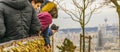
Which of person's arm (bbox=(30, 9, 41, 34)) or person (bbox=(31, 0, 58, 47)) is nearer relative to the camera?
person's arm (bbox=(30, 9, 41, 34))

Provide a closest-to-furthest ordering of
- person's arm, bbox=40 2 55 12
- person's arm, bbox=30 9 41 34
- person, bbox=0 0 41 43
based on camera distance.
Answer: person, bbox=0 0 41 43 → person's arm, bbox=30 9 41 34 → person's arm, bbox=40 2 55 12

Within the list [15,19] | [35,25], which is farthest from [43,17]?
[15,19]

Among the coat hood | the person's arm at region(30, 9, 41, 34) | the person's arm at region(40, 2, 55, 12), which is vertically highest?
the coat hood

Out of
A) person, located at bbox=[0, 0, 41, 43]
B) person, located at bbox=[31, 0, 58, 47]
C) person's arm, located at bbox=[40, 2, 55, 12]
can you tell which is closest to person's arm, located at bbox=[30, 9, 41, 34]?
person, located at bbox=[0, 0, 41, 43]

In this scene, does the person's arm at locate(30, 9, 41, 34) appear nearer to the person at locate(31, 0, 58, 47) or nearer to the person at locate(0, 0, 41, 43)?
the person at locate(0, 0, 41, 43)

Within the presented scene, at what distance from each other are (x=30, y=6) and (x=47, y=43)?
2.20ft

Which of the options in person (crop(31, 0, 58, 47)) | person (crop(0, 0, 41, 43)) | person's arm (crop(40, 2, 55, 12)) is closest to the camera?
person (crop(0, 0, 41, 43))

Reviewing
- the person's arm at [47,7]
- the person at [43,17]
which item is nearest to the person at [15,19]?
the person at [43,17]

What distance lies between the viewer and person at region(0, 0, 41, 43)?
323 cm

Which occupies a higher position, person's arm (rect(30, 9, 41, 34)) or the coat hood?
the coat hood

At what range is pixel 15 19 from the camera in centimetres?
338

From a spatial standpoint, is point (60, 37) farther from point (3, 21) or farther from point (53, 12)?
point (3, 21)

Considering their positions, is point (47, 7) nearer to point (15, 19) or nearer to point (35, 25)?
point (35, 25)

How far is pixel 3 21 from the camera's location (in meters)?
3.18
